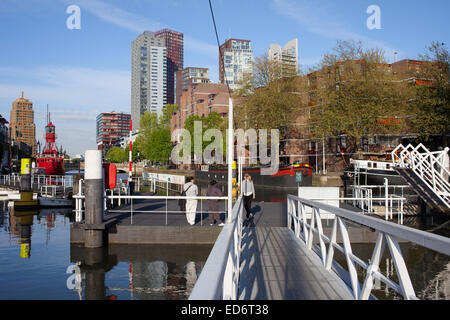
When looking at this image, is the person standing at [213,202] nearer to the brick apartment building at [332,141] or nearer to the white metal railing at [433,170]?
the white metal railing at [433,170]

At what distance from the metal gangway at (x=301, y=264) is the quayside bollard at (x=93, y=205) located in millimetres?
4757

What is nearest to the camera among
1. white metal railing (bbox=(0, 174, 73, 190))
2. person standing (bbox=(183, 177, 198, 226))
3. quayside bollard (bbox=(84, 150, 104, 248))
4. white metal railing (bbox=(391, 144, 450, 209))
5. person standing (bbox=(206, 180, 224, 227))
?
quayside bollard (bbox=(84, 150, 104, 248))

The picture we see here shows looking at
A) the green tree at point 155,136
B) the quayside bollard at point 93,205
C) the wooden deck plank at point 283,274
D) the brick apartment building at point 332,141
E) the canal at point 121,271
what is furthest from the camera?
the green tree at point 155,136

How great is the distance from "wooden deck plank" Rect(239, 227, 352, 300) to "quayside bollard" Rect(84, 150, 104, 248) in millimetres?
4952

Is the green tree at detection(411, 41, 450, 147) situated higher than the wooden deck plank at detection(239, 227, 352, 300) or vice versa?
the green tree at detection(411, 41, 450, 147)

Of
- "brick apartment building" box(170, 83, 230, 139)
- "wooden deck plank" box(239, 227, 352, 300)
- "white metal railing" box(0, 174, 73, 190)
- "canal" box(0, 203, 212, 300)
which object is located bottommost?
"canal" box(0, 203, 212, 300)

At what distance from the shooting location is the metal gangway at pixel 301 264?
3.15 metres

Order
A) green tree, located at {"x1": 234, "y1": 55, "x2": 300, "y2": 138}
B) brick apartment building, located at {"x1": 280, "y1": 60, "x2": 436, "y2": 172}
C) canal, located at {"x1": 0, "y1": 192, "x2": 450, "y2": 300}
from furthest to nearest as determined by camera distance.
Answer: green tree, located at {"x1": 234, "y1": 55, "x2": 300, "y2": 138} → brick apartment building, located at {"x1": 280, "y1": 60, "x2": 436, "y2": 172} → canal, located at {"x1": 0, "y1": 192, "x2": 450, "y2": 300}

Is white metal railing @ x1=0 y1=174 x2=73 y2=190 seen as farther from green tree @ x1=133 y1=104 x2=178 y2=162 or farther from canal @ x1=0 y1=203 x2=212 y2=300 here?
green tree @ x1=133 y1=104 x2=178 y2=162

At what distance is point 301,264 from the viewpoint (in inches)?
304

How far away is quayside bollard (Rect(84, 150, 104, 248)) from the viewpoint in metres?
12.2

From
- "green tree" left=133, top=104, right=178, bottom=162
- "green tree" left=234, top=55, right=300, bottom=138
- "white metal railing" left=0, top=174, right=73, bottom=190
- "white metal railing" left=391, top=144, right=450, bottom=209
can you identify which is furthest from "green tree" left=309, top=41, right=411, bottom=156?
"green tree" left=133, top=104, right=178, bottom=162

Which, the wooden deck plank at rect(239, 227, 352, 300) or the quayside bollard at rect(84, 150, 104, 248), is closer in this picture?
the wooden deck plank at rect(239, 227, 352, 300)

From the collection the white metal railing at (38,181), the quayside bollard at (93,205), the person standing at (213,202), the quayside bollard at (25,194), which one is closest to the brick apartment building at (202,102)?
the white metal railing at (38,181)
